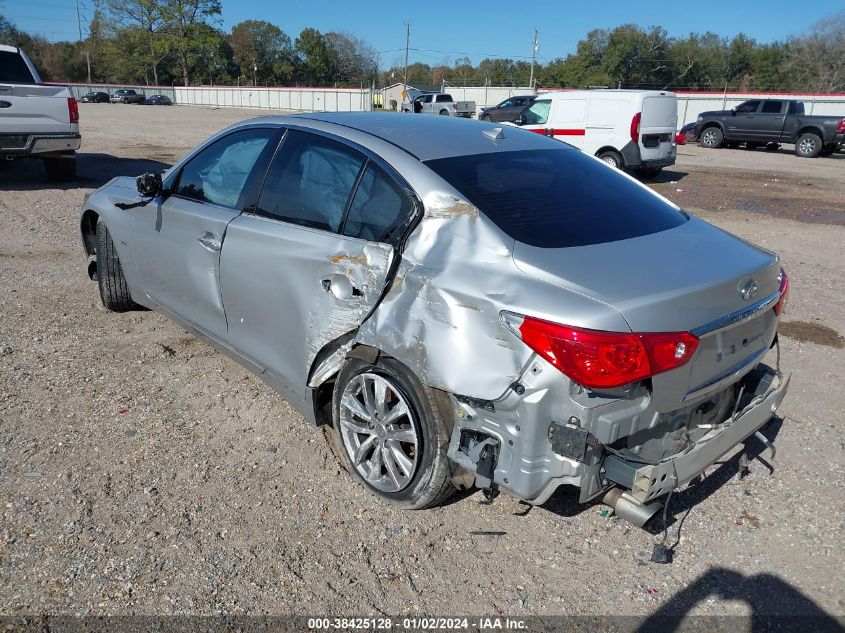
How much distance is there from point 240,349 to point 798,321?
4567mm

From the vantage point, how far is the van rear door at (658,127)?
14445 mm

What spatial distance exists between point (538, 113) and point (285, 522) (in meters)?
14.6

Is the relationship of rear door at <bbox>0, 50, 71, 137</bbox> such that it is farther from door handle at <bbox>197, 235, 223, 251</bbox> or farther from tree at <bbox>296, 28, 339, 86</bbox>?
tree at <bbox>296, 28, 339, 86</bbox>

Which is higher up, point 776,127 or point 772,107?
point 772,107

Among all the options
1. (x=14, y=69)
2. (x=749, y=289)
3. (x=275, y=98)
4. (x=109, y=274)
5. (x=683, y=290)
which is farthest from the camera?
(x=275, y=98)

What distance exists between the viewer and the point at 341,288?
3029 mm

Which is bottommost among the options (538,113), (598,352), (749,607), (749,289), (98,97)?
(749,607)

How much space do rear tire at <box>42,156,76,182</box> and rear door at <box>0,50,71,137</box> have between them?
3.71ft

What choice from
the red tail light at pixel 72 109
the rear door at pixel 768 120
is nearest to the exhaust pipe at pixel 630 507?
the red tail light at pixel 72 109

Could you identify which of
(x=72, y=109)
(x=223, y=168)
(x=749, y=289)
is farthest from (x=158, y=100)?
(x=749, y=289)

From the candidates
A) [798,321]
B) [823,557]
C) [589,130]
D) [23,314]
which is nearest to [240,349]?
[23,314]

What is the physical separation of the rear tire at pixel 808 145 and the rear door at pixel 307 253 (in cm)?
2400

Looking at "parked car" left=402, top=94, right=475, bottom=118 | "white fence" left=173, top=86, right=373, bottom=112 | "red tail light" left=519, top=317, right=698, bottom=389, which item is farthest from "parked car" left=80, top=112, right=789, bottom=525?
"white fence" left=173, top=86, right=373, bottom=112

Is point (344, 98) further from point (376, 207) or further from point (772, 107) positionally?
point (376, 207)
